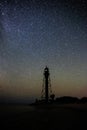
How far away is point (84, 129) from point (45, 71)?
45719 millimetres

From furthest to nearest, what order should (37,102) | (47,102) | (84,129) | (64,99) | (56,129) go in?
(64,99) → (37,102) → (47,102) → (56,129) → (84,129)

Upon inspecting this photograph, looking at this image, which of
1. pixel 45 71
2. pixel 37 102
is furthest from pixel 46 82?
pixel 37 102

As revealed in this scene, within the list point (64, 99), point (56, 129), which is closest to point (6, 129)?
point (56, 129)

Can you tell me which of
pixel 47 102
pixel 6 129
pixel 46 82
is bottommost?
pixel 6 129

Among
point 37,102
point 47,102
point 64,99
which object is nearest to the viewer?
point 47,102

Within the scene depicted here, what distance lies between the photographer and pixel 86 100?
62.4 meters

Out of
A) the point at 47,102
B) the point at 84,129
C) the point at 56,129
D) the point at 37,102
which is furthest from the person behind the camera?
the point at 37,102

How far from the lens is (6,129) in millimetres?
13266

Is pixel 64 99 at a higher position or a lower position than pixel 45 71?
lower

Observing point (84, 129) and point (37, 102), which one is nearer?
point (84, 129)

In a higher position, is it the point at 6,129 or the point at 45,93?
the point at 45,93

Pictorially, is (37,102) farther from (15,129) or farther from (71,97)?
(15,129)

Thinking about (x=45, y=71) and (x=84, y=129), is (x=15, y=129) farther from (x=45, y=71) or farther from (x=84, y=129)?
(x=45, y=71)

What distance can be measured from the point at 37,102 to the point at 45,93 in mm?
4520
